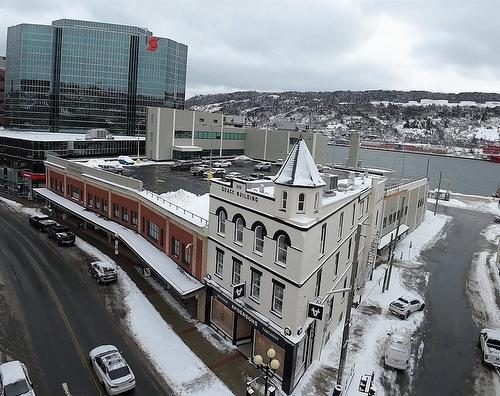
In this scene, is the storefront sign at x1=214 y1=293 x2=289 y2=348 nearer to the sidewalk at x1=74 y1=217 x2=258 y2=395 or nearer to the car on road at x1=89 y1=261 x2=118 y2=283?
the sidewalk at x1=74 y1=217 x2=258 y2=395

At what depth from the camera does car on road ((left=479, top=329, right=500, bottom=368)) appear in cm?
2688

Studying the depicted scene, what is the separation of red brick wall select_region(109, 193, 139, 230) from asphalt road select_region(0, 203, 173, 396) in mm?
4960

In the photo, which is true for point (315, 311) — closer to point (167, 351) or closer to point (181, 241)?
point (167, 351)

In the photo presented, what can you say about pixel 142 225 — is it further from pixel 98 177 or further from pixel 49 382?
pixel 49 382

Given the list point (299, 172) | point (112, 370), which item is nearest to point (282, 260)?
point (299, 172)

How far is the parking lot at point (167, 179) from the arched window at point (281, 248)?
20811 millimetres

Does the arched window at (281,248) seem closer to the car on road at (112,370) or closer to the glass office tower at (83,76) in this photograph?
the car on road at (112,370)

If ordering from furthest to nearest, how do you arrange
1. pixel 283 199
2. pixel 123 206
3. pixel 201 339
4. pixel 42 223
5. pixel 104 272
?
pixel 42 223, pixel 123 206, pixel 104 272, pixel 201 339, pixel 283 199

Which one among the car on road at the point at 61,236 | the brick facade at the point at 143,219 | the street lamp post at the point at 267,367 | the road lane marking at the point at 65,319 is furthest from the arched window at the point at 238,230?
the car on road at the point at 61,236

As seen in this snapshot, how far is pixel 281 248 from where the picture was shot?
23.4m

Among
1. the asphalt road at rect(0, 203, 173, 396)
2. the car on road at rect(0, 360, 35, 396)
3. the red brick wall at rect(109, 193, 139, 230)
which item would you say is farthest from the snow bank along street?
the red brick wall at rect(109, 193, 139, 230)

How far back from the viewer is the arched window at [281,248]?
75.8ft

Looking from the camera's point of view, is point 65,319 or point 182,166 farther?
point 182,166

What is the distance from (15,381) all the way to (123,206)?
2309 centimetres
